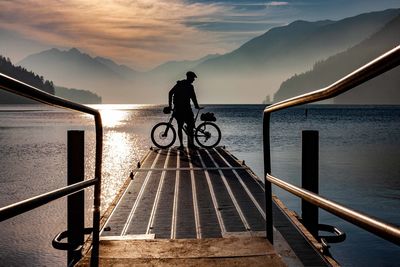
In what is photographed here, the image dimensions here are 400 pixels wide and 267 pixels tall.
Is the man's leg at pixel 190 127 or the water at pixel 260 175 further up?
the man's leg at pixel 190 127

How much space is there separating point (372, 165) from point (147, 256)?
25642 millimetres

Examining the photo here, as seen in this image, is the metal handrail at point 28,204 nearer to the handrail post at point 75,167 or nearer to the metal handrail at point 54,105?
the metal handrail at point 54,105

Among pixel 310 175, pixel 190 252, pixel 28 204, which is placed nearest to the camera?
pixel 28 204

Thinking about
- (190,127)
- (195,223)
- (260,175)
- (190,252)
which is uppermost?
(190,127)

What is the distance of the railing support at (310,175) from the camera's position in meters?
8.59

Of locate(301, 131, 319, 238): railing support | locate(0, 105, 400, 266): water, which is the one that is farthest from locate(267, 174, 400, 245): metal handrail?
locate(0, 105, 400, 266): water

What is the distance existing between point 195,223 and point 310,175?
9.95 ft

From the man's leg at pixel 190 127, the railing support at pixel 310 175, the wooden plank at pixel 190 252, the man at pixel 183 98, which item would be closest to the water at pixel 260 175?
the railing support at pixel 310 175

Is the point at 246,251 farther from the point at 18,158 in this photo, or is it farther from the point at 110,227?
the point at 18,158

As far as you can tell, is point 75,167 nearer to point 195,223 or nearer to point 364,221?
point 195,223

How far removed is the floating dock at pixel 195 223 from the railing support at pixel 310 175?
881 millimetres

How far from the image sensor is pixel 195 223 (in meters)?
6.44

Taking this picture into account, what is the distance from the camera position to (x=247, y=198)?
8.30 meters

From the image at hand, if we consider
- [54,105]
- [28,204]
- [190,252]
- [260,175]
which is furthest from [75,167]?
[260,175]
